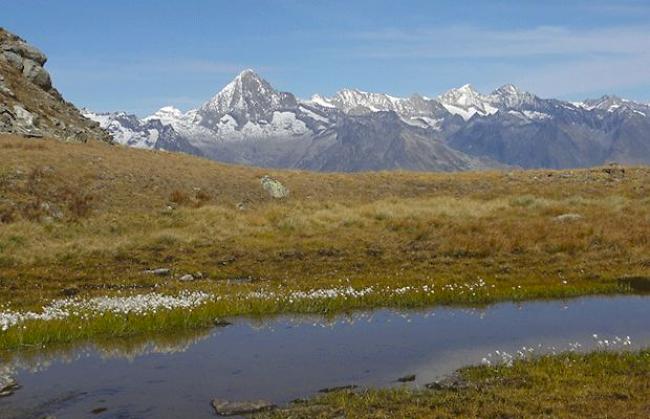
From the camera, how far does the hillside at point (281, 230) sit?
30328 millimetres

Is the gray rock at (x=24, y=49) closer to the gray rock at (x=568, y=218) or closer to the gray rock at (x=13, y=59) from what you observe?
the gray rock at (x=13, y=59)

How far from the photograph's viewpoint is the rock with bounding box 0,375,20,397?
15.0 meters

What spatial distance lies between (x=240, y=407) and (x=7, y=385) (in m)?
6.23

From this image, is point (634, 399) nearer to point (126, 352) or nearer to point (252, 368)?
point (252, 368)

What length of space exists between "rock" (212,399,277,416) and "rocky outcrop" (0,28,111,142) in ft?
195

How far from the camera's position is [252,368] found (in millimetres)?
17016

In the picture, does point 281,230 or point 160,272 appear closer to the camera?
point 160,272

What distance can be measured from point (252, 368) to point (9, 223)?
101 ft

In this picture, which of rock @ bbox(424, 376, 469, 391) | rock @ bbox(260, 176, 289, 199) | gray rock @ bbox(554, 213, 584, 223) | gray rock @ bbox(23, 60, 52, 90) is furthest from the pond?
gray rock @ bbox(23, 60, 52, 90)

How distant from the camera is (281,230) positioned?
45.4 m

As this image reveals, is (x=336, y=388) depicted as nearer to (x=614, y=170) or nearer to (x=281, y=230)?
(x=281, y=230)

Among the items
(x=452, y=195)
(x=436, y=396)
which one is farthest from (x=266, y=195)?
(x=436, y=396)

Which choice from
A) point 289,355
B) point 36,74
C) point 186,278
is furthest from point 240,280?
point 36,74

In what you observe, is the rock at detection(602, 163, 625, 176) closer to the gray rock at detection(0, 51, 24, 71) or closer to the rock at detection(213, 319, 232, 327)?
the rock at detection(213, 319, 232, 327)
